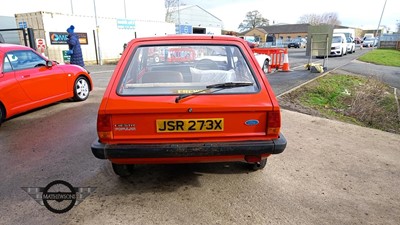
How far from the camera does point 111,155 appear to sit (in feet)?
8.80

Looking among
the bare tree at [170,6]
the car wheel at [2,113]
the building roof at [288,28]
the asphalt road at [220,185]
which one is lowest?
the asphalt road at [220,185]

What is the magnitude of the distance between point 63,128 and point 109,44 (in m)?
18.5

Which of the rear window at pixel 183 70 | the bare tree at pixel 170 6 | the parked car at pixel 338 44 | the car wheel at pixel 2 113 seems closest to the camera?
the rear window at pixel 183 70

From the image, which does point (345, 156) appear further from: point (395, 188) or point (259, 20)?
point (259, 20)

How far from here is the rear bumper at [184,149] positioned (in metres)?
2.67

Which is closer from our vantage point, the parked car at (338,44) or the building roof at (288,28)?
the parked car at (338,44)

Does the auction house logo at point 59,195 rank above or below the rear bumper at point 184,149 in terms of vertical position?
below

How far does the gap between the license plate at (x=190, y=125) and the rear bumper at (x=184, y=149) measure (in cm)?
15

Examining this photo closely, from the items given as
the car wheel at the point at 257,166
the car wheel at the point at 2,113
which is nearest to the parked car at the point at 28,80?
the car wheel at the point at 2,113

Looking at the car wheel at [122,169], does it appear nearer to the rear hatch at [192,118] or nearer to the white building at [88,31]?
the rear hatch at [192,118]

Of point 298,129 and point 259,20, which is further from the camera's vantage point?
point 259,20

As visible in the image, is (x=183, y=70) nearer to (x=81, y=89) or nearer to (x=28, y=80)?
(x=28, y=80)

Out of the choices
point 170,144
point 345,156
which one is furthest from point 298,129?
point 170,144

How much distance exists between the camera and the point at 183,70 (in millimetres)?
3350
